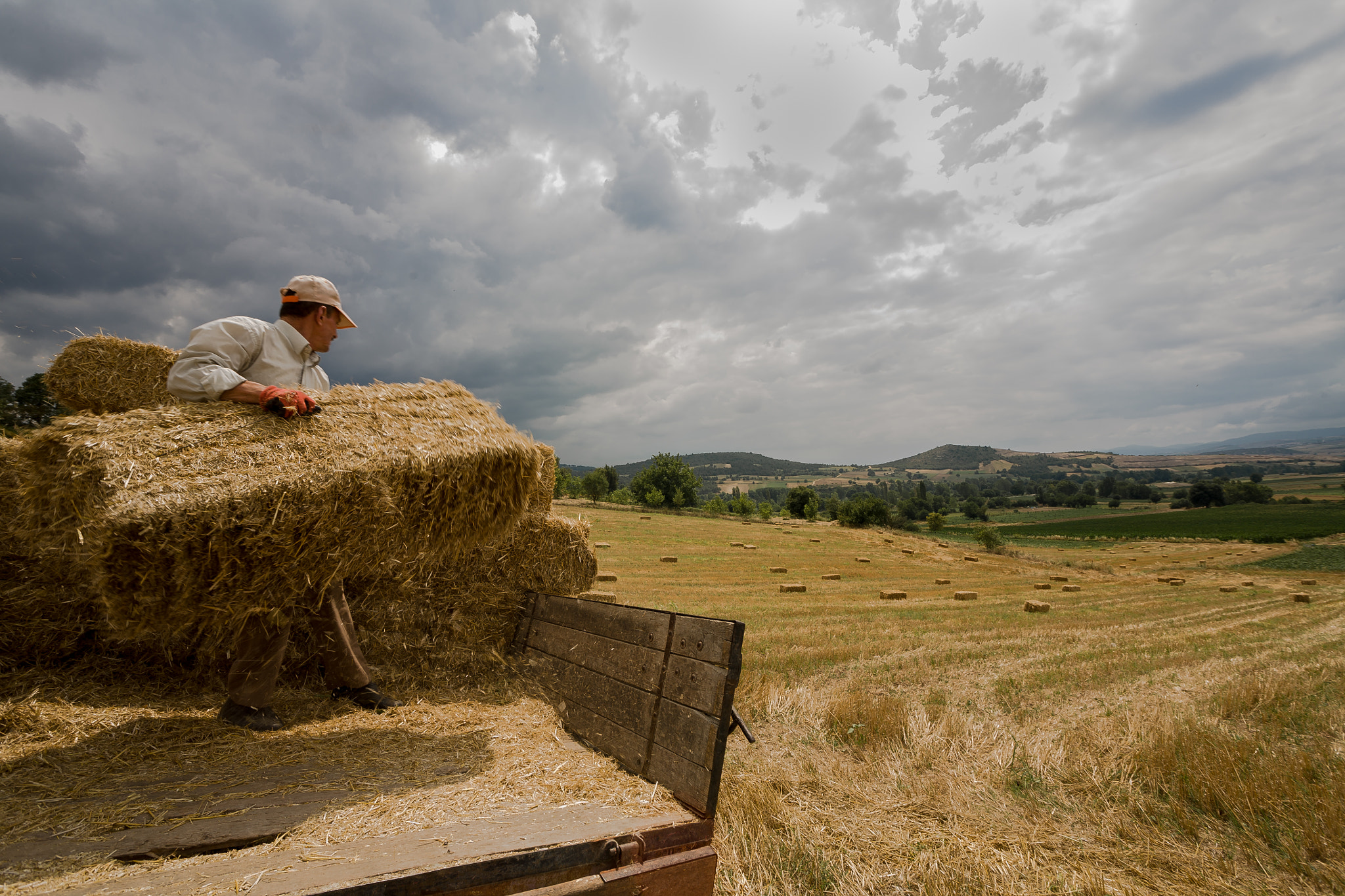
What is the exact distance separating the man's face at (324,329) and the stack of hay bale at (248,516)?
362mm

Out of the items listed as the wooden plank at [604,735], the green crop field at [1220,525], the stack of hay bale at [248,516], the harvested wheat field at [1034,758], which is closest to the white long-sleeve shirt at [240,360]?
the stack of hay bale at [248,516]

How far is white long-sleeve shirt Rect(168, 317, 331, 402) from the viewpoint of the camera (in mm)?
2938

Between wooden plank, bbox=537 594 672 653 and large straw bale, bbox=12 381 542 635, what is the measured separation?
940 mm

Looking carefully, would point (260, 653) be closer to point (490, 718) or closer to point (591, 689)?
point (490, 718)

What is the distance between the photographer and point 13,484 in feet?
12.2

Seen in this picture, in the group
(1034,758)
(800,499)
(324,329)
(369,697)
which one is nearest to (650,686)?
(369,697)

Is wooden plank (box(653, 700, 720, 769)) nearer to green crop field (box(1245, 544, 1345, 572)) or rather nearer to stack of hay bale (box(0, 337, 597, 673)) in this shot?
stack of hay bale (box(0, 337, 597, 673))

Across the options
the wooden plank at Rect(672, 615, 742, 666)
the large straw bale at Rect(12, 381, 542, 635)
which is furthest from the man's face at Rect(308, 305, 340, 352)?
the wooden plank at Rect(672, 615, 742, 666)

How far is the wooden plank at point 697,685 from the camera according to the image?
104 inches

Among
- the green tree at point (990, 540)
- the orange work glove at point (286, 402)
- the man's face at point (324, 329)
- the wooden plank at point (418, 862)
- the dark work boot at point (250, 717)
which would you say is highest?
the man's face at point (324, 329)

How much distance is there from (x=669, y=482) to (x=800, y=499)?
18.5 metres

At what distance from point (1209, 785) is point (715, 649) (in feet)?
12.9

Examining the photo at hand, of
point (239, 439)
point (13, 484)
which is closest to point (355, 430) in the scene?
point (239, 439)

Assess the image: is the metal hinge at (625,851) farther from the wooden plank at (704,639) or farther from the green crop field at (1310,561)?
the green crop field at (1310,561)
